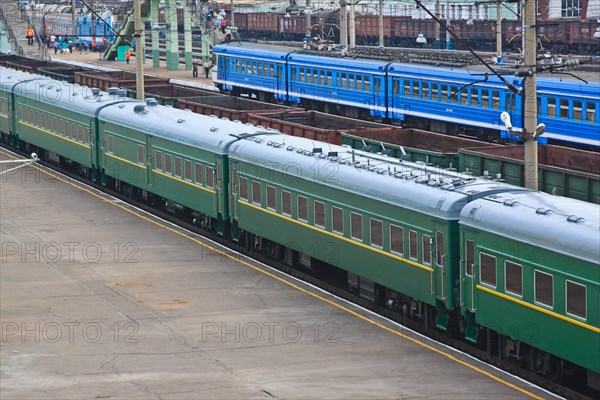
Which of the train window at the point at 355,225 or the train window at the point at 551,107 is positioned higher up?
the train window at the point at 551,107

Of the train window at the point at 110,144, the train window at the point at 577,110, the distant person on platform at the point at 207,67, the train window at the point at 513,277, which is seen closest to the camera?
the train window at the point at 513,277

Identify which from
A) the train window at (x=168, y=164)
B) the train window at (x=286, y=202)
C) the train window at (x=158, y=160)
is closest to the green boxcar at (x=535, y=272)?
the train window at (x=286, y=202)

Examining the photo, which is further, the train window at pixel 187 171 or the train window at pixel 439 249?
the train window at pixel 187 171

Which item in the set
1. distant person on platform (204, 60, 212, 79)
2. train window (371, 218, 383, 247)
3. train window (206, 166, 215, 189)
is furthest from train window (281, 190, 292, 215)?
distant person on platform (204, 60, 212, 79)

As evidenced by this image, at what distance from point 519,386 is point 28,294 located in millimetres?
10946

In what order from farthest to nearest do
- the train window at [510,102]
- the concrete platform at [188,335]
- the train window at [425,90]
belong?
the train window at [425,90]
the train window at [510,102]
the concrete platform at [188,335]

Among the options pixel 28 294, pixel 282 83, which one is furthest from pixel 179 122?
pixel 282 83

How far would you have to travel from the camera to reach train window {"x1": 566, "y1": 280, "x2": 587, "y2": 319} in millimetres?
17484

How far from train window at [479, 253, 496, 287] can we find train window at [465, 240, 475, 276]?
256 mm

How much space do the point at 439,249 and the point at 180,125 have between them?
14.4m

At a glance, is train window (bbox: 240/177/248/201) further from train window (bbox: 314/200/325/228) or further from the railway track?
train window (bbox: 314/200/325/228)

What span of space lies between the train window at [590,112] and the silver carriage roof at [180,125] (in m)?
11.6

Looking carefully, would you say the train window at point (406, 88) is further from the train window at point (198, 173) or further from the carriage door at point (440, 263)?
the carriage door at point (440, 263)

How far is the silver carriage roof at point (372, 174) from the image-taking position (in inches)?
831
